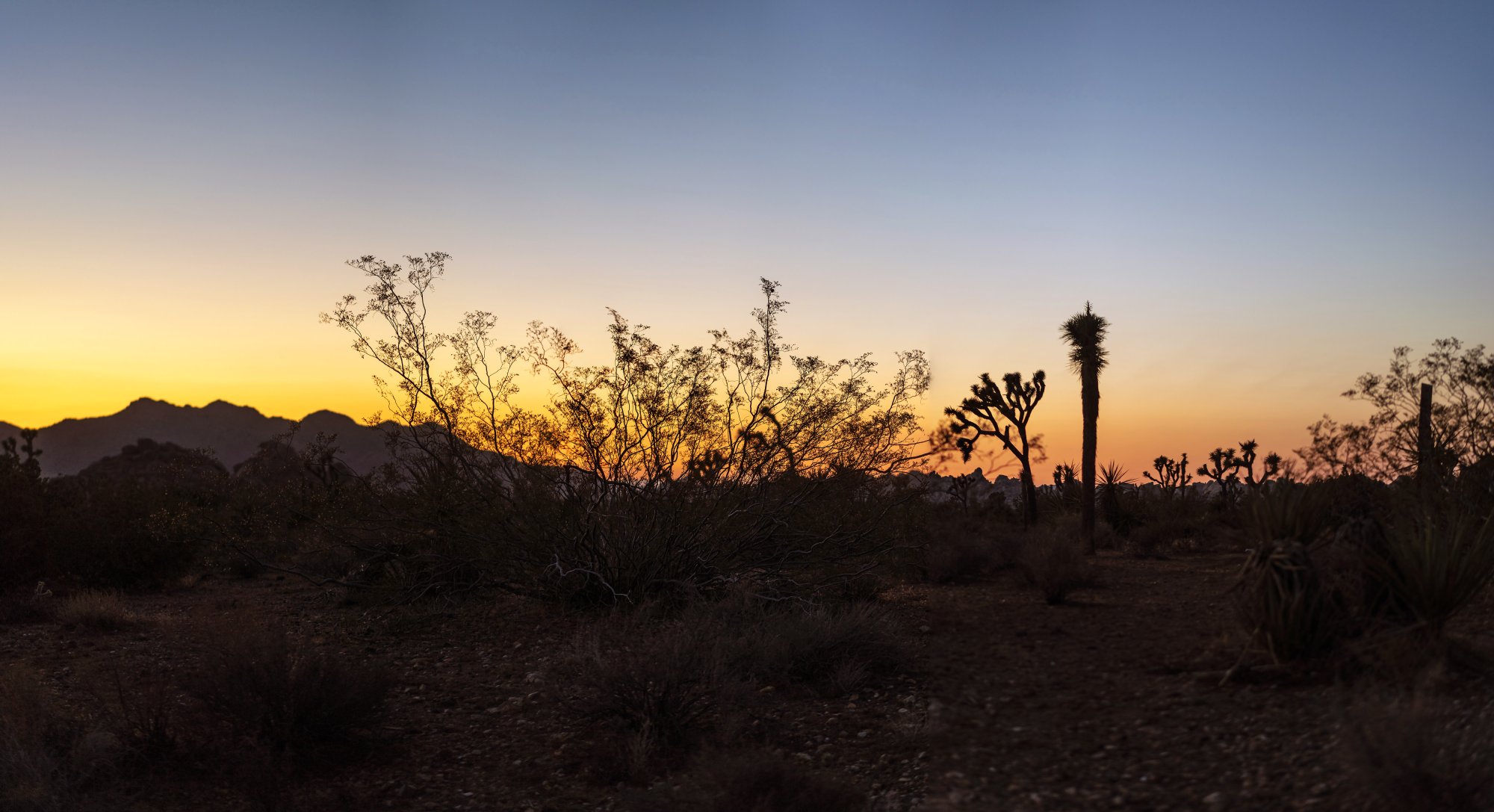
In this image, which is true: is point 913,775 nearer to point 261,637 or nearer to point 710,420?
point 261,637

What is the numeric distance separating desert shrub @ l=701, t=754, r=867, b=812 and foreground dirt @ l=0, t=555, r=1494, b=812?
248 mm

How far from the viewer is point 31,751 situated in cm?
639

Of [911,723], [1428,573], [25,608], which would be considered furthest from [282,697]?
[1428,573]

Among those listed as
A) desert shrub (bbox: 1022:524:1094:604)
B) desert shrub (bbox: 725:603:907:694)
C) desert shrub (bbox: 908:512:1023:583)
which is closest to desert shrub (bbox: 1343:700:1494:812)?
desert shrub (bbox: 725:603:907:694)

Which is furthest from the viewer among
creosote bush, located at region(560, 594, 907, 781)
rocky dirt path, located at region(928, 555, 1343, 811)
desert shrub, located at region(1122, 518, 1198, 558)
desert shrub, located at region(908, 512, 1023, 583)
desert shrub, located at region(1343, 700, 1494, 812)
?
desert shrub, located at region(1122, 518, 1198, 558)

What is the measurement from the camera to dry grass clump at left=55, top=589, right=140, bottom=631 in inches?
479

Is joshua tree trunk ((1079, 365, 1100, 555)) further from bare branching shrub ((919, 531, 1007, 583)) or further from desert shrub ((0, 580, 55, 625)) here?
desert shrub ((0, 580, 55, 625))

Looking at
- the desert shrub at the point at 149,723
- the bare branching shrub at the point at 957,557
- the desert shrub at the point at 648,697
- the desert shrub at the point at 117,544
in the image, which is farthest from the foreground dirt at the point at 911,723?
the bare branching shrub at the point at 957,557

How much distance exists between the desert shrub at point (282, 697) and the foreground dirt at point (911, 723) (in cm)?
27

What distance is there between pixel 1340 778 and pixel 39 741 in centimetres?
836

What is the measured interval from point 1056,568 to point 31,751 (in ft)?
41.1

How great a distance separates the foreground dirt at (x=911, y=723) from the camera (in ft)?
17.9

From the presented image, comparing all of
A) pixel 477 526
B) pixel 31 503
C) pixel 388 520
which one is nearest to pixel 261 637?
pixel 477 526

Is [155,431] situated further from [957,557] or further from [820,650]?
[820,650]
